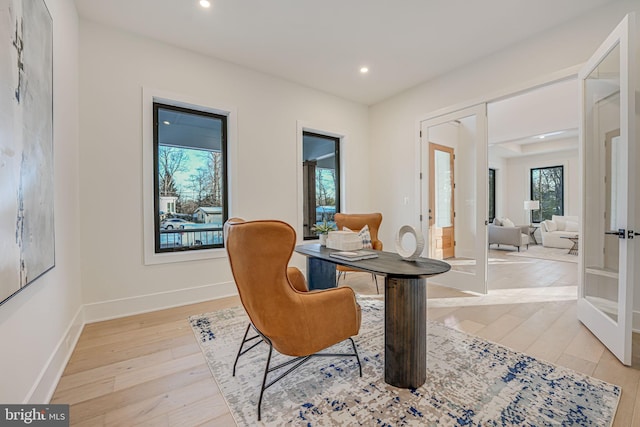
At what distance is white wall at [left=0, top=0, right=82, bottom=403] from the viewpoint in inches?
47.3

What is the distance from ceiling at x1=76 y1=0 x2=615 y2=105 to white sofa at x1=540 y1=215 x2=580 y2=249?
20.6ft

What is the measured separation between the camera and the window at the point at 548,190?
8.16 m

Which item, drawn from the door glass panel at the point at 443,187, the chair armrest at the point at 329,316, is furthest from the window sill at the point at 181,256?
the door glass panel at the point at 443,187

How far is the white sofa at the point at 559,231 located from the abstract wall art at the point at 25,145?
939 centimetres

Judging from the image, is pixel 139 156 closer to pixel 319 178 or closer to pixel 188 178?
pixel 188 178

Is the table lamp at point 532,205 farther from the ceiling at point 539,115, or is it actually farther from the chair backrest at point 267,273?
the chair backrest at point 267,273

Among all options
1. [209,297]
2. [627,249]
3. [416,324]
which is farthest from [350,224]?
[627,249]

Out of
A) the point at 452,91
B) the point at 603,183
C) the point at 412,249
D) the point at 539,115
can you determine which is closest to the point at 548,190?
the point at 539,115

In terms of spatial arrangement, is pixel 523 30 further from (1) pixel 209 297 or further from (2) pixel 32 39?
(1) pixel 209 297

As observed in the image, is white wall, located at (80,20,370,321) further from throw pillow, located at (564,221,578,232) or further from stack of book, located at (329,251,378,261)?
throw pillow, located at (564,221,578,232)

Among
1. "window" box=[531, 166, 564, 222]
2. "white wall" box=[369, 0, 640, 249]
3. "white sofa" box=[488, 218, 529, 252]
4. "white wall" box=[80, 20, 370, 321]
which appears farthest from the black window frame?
"white wall" box=[80, 20, 370, 321]

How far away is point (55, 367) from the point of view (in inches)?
66.8

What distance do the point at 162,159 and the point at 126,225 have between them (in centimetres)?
85

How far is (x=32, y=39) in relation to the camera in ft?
4.55
